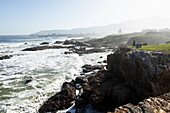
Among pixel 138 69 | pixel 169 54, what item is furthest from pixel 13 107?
pixel 169 54

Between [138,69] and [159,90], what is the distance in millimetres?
2860

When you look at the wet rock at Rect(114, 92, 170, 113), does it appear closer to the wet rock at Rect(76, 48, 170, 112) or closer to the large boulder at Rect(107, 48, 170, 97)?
the large boulder at Rect(107, 48, 170, 97)

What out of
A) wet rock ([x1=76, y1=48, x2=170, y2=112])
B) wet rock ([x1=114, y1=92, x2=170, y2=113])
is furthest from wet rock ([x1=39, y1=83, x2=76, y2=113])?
wet rock ([x1=114, y1=92, x2=170, y2=113])

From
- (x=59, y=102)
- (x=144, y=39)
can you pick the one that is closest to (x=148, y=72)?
(x=59, y=102)

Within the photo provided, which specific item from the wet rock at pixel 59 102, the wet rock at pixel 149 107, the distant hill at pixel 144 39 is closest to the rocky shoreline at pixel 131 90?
the wet rock at pixel 59 102

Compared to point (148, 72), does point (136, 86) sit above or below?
below

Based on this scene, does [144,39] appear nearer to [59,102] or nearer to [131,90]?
[131,90]

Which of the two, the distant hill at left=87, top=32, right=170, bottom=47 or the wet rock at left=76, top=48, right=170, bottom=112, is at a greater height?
the distant hill at left=87, top=32, right=170, bottom=47

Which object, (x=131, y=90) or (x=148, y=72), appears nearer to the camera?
(x=148, y=72)

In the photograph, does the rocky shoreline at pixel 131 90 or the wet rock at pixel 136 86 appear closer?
the wet rock at pixel 136 86

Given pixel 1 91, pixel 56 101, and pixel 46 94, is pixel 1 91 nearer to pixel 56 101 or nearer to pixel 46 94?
pixel 46 94

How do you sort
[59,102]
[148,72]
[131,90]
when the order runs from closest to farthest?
[148,72] < [131,90] < [59,102]

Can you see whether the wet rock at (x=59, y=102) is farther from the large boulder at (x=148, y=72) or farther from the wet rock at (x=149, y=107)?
the wet rock at (x=149, y=107)

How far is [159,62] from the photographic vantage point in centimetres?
972
